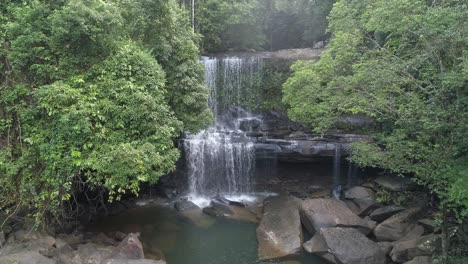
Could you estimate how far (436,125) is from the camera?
9.35m

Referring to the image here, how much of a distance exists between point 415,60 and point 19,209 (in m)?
12.3

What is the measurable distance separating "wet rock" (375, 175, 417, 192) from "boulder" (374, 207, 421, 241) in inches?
65.3

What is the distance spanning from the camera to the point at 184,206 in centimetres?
1733

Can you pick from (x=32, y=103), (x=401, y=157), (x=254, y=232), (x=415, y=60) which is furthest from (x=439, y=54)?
(x=32, y=103)

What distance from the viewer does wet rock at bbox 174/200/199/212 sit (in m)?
17.2

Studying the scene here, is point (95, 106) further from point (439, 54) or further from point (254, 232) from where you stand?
point (439, 54)

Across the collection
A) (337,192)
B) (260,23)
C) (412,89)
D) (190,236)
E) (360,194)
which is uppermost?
(260,23)

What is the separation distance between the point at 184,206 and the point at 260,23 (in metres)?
18.3

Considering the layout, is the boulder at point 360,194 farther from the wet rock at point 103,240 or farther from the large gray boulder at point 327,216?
the wet rock at point 103,240

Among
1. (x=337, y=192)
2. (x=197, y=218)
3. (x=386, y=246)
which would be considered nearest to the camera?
(x=386, y=246)

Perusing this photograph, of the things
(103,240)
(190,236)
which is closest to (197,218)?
(190,236)

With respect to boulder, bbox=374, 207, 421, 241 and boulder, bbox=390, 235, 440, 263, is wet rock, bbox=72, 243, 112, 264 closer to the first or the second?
boulder, bbox=390, 235, 440, 263

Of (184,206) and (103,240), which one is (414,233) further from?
(103,240)

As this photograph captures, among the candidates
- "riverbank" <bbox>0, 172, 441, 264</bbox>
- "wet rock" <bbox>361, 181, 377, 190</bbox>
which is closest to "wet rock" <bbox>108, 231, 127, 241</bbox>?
"riverbank" <bbox>0, 172, 441, 264</bbox>
